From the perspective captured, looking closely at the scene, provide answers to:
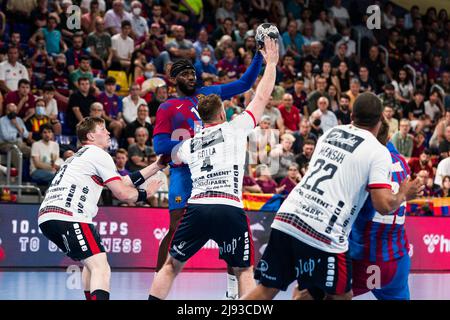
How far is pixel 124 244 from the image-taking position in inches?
568

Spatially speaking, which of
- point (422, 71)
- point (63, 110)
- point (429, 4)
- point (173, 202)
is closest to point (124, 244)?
point (63, 110)

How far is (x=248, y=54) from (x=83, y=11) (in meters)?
3.90

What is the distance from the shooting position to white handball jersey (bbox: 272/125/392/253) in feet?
20.0

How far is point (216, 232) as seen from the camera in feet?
24.2

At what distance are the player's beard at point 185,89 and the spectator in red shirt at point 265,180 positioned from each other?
299 inches

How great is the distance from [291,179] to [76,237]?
8826mm

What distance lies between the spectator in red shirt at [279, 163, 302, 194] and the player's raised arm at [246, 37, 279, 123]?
8265mm

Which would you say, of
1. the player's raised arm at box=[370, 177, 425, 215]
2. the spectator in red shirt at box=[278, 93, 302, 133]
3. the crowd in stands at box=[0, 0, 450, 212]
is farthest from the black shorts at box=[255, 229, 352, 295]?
the spectator in red shirt at box=[278, 93, 302, 133]

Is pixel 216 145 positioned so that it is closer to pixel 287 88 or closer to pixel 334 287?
pixel 334 287

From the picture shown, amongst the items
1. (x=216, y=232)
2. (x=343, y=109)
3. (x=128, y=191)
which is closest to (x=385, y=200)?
(x=216, y=232)

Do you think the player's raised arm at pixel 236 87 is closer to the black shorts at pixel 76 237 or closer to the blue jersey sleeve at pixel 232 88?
the blue jersey sleeve at pixel 232 88

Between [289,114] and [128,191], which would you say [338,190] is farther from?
[289,114]

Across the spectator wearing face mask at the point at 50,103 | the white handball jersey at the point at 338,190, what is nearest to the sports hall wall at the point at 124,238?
the spectator wearing face mask at the point at 50,103
